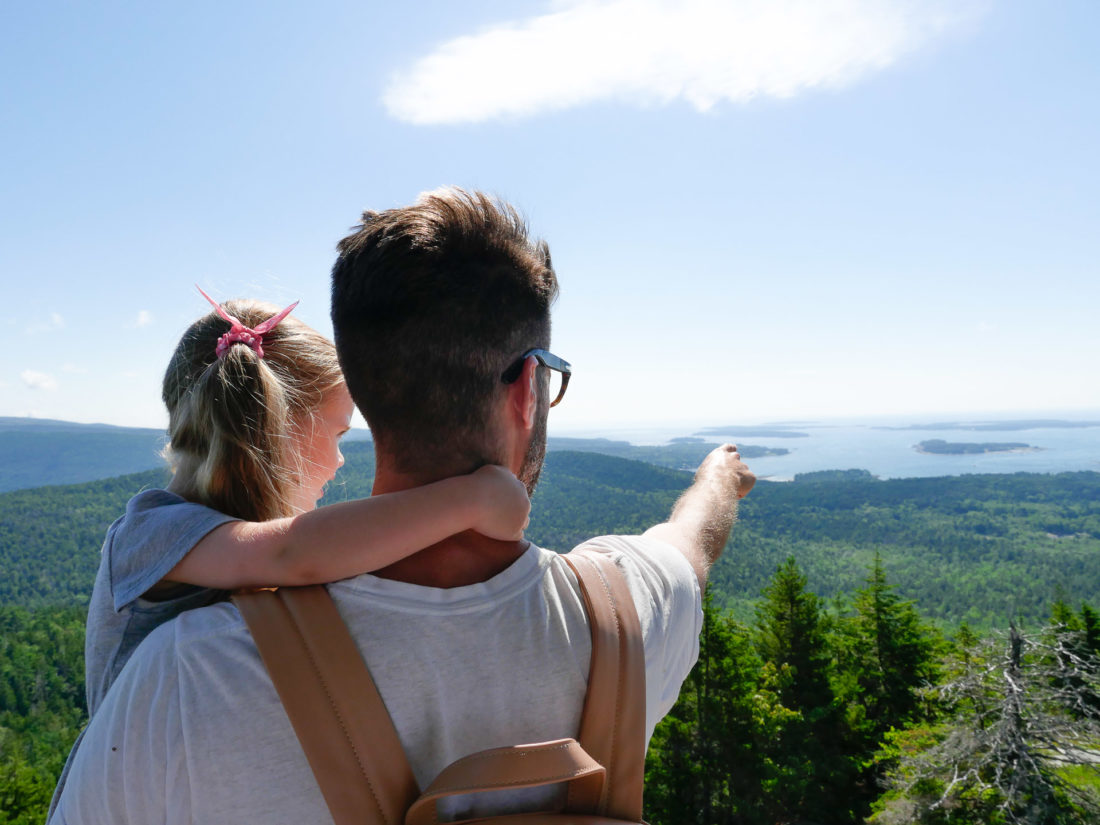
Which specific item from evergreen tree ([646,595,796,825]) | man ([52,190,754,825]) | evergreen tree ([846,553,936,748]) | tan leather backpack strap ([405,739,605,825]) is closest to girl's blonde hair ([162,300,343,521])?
man ([52,190,754,825])

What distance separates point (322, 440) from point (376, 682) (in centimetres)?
121

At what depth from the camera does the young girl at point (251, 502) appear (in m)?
1.14

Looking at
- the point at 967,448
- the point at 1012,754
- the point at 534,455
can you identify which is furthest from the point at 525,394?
the point at 967,448

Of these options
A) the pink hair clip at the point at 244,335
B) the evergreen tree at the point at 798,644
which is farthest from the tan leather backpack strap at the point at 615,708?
the evergreen tree at the point at 798,644

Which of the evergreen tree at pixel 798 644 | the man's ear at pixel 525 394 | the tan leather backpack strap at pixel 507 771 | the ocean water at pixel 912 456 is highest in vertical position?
the man's ear at pixel 525 394

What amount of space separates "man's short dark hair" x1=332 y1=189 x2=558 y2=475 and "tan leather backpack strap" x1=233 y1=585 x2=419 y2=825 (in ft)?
1.27

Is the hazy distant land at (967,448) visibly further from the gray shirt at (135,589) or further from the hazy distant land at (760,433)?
the gray shirt at (135,589)

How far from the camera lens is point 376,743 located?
37.4 inches

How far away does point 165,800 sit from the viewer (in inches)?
36.5

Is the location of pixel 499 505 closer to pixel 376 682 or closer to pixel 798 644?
pixel 376 682

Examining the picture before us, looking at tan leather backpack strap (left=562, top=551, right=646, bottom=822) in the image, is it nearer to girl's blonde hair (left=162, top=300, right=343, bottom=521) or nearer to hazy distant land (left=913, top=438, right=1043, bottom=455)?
girl's blonde hair (left=162, top=300, right=343, bottom=521)

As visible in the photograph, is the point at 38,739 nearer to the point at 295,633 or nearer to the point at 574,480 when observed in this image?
the point at 295,633

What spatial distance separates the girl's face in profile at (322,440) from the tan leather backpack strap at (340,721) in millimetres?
986

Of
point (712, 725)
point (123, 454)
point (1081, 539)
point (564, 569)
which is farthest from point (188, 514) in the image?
point (123, 454)
